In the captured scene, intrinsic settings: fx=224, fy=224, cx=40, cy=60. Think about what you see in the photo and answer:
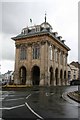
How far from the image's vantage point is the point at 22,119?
10.3m

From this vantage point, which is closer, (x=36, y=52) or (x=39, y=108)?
(x=39, y=108)

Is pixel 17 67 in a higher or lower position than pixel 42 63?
lower

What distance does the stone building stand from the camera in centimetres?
5759

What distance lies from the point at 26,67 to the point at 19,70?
3.05 metres

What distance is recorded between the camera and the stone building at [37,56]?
57.6 metres

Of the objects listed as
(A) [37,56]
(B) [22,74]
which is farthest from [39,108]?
(B) [22,74]

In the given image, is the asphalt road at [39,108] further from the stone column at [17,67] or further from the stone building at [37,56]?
the stone column at [17,67]

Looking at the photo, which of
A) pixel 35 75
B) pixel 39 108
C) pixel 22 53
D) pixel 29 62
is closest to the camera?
pixel 39 108

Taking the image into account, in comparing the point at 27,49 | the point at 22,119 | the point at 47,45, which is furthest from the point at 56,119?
the point at 27,49

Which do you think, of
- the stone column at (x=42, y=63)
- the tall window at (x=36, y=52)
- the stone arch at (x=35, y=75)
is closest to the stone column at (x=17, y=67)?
the stone arch at (x=35, y=75)

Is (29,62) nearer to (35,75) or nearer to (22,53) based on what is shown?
(22,53)

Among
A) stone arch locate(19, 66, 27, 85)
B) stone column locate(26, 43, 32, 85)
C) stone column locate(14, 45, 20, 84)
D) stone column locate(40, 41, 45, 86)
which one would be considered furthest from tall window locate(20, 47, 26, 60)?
stone column locate(40, 41, 45, 86)

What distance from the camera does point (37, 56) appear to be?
59.5m

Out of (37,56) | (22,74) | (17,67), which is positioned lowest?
(22,74)
